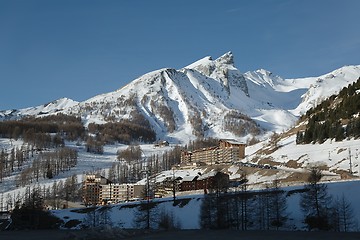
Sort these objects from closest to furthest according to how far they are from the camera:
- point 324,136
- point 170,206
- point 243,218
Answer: point 243,218 → point 170,206 → point 324,136

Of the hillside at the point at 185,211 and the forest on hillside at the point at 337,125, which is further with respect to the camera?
the forest on hillside at the point at 337,125

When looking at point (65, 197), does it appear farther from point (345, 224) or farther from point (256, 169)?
point (345, 224)

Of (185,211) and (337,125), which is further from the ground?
(337,125)

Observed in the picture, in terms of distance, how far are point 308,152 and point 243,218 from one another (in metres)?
84.3

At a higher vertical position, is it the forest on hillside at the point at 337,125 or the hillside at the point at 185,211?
the forest on hillside at the point at 337,125

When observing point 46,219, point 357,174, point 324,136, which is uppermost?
point 324,136

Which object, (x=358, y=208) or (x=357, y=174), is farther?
(x=357, y=174)

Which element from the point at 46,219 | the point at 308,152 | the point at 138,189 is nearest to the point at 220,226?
the point at 46,219

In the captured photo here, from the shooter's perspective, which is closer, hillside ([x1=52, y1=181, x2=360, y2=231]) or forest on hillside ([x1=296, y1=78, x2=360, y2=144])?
hillside ([x1=52, y1=181, x2=360, y2=231])

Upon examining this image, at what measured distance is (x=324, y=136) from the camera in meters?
166

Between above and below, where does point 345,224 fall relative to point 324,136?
below

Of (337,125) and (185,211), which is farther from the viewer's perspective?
(337,125)

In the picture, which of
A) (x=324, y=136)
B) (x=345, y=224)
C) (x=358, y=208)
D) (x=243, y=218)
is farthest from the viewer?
(x=324, y=136)

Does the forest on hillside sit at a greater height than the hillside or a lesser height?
greater
